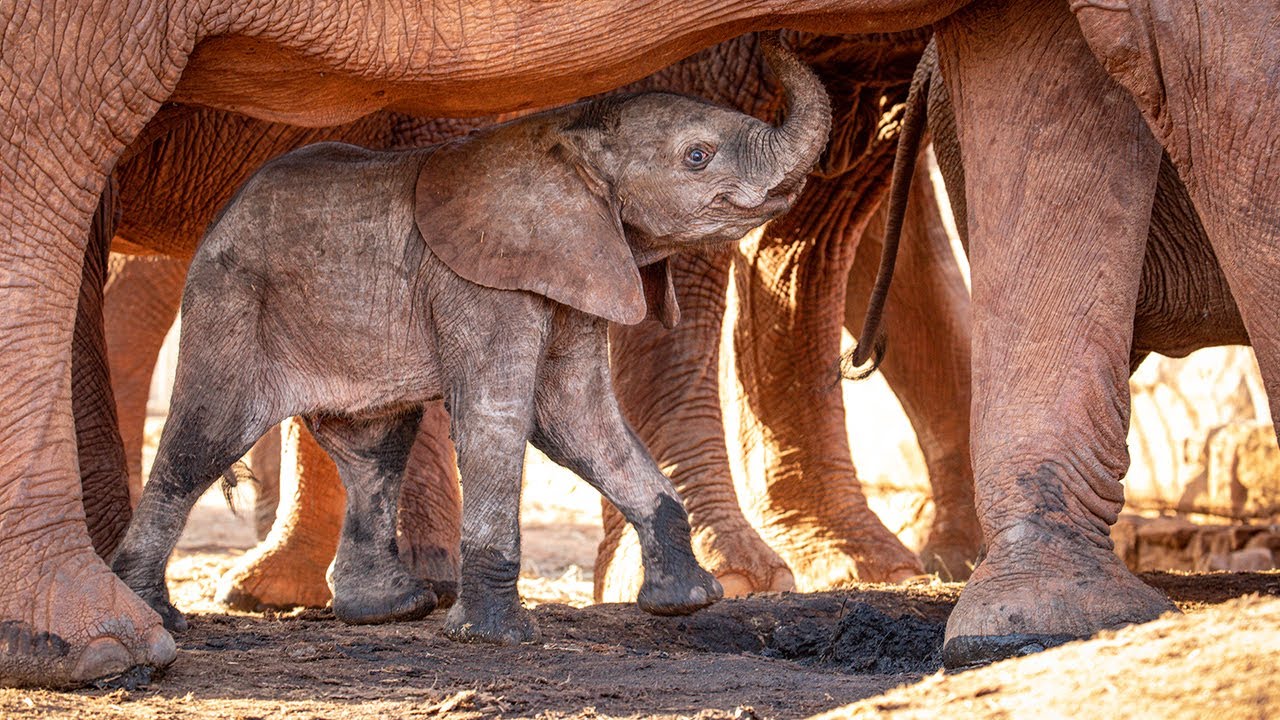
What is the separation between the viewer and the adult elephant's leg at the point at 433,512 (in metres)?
5.36

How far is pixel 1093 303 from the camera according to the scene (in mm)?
4027

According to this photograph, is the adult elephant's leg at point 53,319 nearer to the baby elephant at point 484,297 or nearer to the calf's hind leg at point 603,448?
the baby elephant at point 484,297

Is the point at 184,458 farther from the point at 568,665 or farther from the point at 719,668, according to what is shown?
the point at 719,668

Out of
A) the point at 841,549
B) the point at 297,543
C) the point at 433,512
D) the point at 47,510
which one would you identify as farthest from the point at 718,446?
the point at 47,510

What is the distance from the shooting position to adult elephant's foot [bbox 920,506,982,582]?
23.4ft

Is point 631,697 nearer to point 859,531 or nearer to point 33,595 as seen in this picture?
point 33,595

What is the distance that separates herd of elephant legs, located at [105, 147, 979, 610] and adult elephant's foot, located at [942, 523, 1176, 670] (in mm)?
1905

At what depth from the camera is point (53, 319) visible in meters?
3.58

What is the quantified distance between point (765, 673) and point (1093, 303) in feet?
3.60

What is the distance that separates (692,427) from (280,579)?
1446mm

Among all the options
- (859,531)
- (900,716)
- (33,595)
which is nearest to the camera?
(900,716)

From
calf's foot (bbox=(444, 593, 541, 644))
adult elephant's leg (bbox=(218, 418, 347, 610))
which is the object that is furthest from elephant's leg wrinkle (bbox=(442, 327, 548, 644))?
adult elephant's leg (bbox=(218, 418, 347, 610))

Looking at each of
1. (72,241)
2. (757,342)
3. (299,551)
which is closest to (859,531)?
(757,342)

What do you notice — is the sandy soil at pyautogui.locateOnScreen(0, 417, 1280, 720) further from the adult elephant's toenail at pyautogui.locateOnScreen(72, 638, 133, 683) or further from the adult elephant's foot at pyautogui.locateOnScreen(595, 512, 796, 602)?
the adult elephant's foot at pyautogui.locateOnScreen(595, 512, 796, 602)
